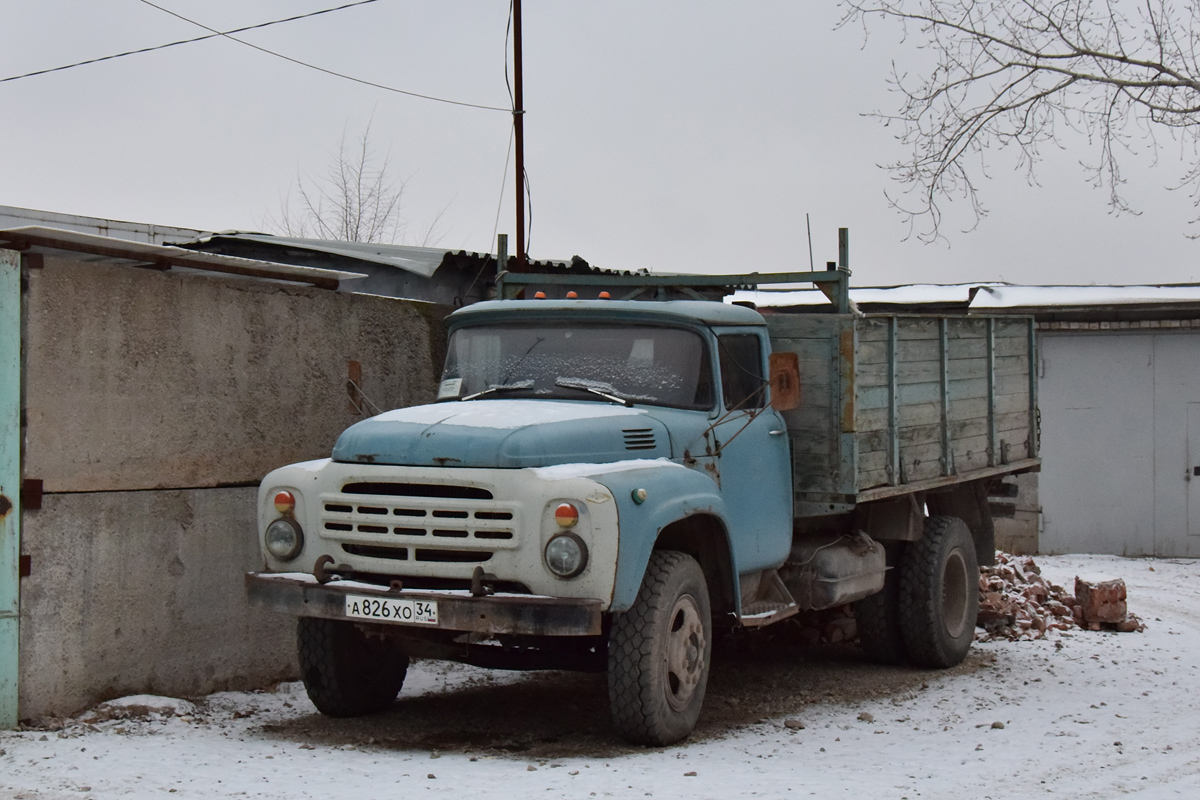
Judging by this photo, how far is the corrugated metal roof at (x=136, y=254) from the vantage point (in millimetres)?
6680

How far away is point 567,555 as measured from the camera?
6.04m

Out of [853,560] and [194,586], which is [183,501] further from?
[853,560]

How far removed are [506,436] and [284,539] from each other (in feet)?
4.32

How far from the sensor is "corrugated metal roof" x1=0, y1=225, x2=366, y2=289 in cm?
668

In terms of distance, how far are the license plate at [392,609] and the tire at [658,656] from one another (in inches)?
33.9

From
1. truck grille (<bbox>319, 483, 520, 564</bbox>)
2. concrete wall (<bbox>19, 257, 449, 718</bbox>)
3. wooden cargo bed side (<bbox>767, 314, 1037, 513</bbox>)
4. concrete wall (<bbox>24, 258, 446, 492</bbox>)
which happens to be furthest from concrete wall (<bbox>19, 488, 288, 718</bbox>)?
wooden cargo bed side (<bbox>767, 314, 1037, 513</bbox>)

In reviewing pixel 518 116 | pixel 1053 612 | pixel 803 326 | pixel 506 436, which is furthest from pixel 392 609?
pixel 518 116

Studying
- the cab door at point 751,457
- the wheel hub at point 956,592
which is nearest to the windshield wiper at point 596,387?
the cab door at point 751,457

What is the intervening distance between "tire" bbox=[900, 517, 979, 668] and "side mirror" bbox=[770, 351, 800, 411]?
9.08 ft

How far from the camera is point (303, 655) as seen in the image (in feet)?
23.2

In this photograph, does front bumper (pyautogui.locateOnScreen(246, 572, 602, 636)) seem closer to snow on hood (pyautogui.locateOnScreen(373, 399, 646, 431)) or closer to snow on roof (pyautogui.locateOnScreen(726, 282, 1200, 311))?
snow on hood (pyautogui.locateOnScreen(373, 399, 646, 431))

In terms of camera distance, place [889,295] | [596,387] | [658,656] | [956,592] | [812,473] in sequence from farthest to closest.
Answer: [889,295]
[956,592]
[812,473]
[596,387]
[658,656]

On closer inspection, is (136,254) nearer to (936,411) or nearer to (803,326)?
(803,326)

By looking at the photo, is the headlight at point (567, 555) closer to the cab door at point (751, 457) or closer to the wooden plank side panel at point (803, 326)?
the cab door at point (751, 457)
